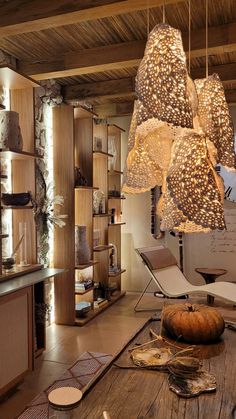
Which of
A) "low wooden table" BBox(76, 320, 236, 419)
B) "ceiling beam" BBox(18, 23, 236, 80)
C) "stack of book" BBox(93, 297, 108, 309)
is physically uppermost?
"ceiling beam" BBox(18, 23, 236, 80)

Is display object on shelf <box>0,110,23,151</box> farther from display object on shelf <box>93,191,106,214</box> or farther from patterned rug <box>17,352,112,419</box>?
display object on shelf <box>93,191,106,214</box>

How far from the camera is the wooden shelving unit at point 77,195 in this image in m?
3.98

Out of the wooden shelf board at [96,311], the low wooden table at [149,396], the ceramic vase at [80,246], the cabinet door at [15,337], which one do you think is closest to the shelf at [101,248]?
the ceramic vase at [80,246]

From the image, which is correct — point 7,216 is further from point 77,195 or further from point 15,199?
point 77,195

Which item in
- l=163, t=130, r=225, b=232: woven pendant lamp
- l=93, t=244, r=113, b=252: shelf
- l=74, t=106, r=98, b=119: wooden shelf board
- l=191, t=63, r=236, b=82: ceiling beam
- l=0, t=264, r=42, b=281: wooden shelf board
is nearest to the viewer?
l=163, t=130, r=225, b=232: woven pendant lamp

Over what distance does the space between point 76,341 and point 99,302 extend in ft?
3.59

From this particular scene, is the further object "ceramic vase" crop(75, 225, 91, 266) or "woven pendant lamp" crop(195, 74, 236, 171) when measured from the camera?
"ceramic vase" crop(75, 225, 91, 266)

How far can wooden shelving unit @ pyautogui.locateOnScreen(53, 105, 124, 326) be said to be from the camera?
3.98 metres

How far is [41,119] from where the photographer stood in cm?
393

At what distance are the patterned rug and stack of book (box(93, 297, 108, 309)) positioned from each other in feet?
4.28

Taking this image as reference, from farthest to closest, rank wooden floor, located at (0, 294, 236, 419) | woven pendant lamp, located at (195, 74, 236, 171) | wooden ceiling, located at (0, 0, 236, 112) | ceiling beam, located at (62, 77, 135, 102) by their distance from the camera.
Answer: ceiling beam, located at (62, 77, 135, 102) < wooden floor, located at (0, 294, 236, 419) < wooden ceiling, located at (0, 0, 236, 112) < woven pendant lamp, located at (195, 74, 236, 171)

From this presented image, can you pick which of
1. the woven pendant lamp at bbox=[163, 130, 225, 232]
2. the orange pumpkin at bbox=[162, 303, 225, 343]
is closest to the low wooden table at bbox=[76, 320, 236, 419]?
the orange pumpkin at bbox=[162, 303, 225, 343]

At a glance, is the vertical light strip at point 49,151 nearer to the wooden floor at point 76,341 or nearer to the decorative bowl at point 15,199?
the wooden floor at point 76,341

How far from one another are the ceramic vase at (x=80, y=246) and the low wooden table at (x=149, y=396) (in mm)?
2465
